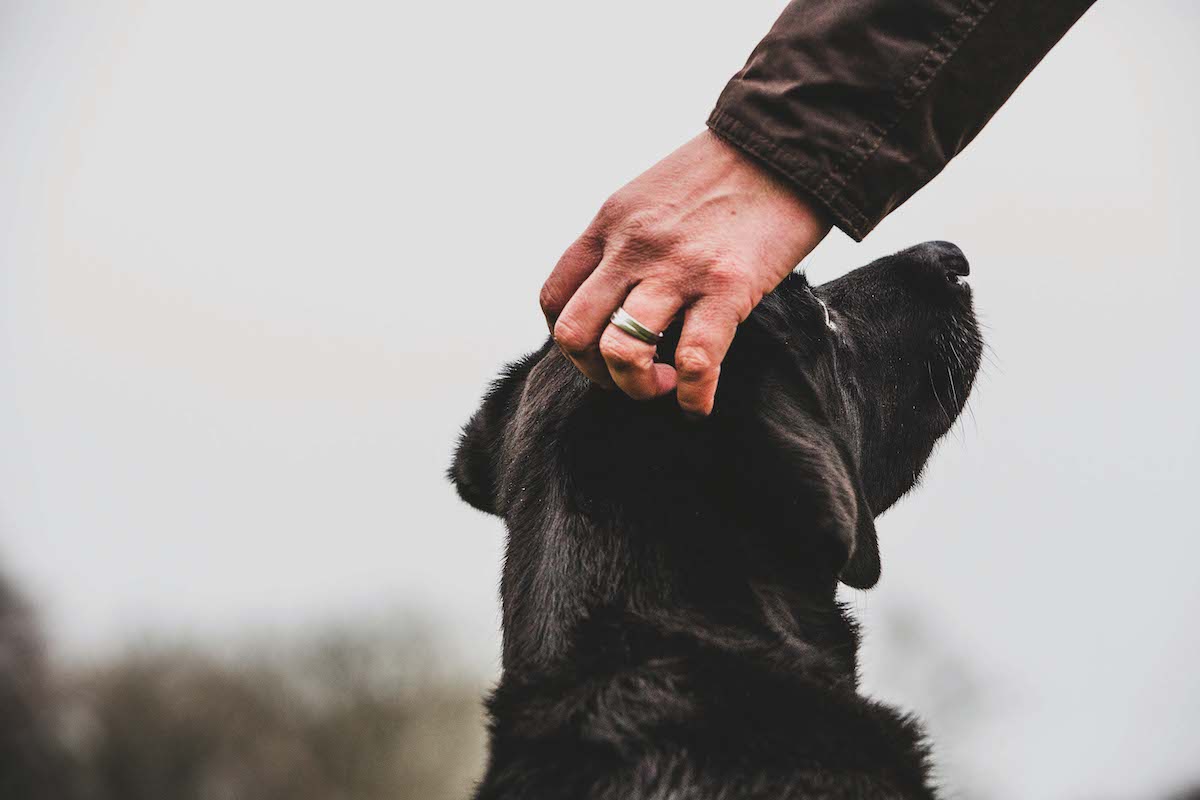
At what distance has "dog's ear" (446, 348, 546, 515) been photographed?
3584 millimetres

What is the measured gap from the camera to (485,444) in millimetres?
3627

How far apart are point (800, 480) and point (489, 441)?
47.3 inches

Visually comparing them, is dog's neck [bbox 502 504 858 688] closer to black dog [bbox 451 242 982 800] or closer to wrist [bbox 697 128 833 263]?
black dog [bbox 451 242 982 800]

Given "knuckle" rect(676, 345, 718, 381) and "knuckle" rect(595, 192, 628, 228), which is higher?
"knuckle" rect(595, 192, 628, 228)

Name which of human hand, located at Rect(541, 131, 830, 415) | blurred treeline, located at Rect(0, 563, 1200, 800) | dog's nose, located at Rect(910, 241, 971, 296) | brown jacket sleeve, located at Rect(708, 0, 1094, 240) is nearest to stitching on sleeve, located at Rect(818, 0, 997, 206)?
brown jacket sleeve, located at Rect(708, 0, 1094, 240)

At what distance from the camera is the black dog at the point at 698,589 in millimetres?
2439

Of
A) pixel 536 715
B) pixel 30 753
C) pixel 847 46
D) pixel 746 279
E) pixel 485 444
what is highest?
pixel 847 46

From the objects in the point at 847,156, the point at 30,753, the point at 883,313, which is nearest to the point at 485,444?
the point at 883,313

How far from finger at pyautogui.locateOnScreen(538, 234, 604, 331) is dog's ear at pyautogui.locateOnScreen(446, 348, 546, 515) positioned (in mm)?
1051

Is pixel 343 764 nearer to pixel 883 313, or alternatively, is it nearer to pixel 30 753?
pixel 30 753

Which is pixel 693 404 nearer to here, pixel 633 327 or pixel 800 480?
pixel 633 327

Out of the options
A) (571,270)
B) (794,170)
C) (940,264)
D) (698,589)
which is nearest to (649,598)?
(698,589)

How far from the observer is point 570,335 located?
93.0 inches

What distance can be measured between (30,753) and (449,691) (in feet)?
40.5
